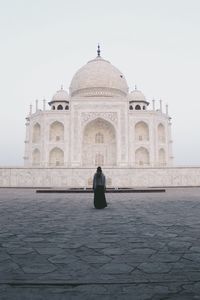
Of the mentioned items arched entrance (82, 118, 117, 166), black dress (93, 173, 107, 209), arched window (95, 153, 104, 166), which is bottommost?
black dress (93, 173, 107, 209)

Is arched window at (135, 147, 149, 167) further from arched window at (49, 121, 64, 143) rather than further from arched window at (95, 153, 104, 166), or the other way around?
arched window at (49, 121, 64, 143)

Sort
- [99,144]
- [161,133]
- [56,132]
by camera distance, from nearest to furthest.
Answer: [56,132] → [99,144] → [161,133]

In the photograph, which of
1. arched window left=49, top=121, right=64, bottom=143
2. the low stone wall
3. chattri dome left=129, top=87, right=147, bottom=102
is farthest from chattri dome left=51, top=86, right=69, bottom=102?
the low stone wall

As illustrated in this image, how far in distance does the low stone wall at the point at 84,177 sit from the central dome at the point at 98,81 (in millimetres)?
11879

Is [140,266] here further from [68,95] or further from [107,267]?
[68,95]

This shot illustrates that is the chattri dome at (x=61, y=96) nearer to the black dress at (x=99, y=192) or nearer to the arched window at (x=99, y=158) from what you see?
the arched window at (x=99, y=158)

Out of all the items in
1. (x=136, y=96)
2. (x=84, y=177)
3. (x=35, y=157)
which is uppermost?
(x=136, y=96)

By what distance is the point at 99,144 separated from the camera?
26766 millimetres

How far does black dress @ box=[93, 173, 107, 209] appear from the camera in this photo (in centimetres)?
638

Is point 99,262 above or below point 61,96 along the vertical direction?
below

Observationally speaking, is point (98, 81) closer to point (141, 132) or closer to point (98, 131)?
point (98, 131)

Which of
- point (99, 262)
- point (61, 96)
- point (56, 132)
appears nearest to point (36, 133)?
point (56, 132)

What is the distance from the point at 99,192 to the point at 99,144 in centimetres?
2021

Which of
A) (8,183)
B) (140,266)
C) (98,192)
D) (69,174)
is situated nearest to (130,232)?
(140,266)
